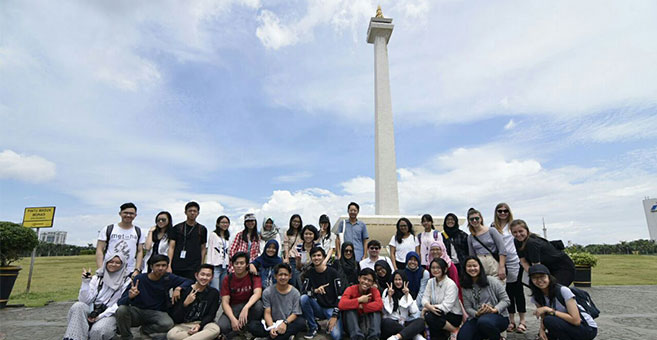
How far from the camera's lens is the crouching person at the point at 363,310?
4.59m

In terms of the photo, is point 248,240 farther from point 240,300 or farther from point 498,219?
point 498,219

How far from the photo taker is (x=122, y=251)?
5148 millimetres

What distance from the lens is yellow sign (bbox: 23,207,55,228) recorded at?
33.5 ft

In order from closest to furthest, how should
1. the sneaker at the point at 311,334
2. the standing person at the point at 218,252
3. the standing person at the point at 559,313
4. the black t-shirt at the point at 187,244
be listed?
the standing person at the point at 559,313 → the sneaker at the point at 311,334 → the black t-shirt at the point at 187,244 → the standing person at the point at 218,252

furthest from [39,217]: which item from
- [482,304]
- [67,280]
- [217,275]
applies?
[482,304]

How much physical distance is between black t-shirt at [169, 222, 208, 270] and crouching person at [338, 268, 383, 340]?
2500 mm

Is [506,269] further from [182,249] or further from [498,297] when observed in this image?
[182,249]

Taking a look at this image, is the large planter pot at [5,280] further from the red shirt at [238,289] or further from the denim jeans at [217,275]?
the red shirt at [238,289]

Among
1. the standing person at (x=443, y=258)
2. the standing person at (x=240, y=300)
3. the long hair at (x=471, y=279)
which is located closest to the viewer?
the long hair at (x=471, y=279)

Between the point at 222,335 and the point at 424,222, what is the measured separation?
3.62 metres

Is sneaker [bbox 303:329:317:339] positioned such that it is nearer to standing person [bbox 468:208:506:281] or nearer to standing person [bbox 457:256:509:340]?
standing person [bbox 457:256:509:340]

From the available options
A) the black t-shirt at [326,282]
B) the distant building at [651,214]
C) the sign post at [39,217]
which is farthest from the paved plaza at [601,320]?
the distant building at [651,214]

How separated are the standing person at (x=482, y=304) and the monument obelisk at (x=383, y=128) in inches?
436

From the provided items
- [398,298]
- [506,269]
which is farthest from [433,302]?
[506,269]
